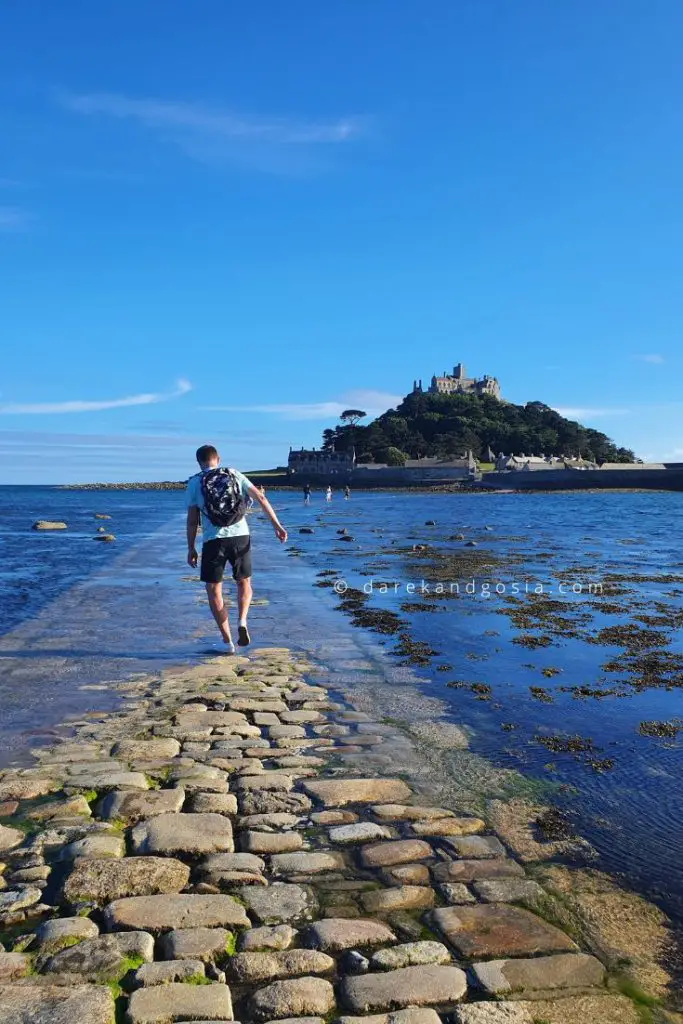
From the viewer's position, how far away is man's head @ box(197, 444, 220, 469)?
7.94 metres

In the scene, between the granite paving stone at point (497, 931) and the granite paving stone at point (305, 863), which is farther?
the granite paving stone at point (305, 863)

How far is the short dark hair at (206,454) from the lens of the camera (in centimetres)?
793

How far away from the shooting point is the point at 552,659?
837 centimetres

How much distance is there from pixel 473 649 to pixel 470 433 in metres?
168

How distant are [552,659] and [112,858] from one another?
586 centimetres

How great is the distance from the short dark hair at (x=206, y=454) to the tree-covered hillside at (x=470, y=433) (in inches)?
6221

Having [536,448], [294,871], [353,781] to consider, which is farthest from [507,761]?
[536,448]

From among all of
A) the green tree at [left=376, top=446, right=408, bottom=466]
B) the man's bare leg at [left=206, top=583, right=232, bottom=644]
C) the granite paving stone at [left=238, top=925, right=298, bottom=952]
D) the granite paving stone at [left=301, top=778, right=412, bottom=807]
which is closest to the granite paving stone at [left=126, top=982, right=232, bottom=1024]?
the granite paving stone at [left=238, top=925, right=298, bottom=952]

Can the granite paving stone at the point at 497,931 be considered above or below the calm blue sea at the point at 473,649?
above

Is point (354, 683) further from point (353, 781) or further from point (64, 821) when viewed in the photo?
point (64, 821)

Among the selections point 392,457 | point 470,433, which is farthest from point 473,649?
point 470,433

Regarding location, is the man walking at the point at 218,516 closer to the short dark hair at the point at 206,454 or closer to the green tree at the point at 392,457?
the short dark hair at the point at 206,454

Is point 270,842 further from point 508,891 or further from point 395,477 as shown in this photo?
point 395,477

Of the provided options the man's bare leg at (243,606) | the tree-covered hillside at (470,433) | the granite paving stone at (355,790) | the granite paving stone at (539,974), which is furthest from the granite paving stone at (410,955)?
the tree-covered hillside at (470,433)
